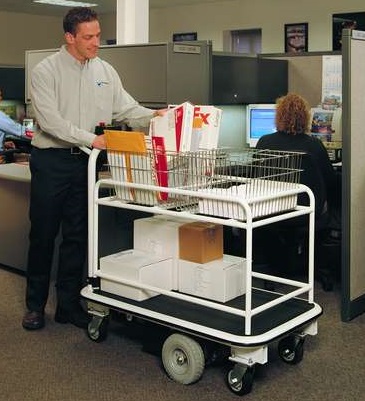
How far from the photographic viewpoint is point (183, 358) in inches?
87.3

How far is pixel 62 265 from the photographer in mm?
2721

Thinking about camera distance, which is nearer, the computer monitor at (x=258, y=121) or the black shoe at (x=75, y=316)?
the black shoe at (x=75, y=316)

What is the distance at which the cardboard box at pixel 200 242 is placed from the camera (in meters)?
2.32

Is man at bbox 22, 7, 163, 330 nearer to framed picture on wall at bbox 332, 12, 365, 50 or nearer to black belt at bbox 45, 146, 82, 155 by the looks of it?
black belt at bbox 45, 146, 82, 155

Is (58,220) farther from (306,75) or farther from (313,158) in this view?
(306,75)

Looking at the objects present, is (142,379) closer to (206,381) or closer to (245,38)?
(206,381)

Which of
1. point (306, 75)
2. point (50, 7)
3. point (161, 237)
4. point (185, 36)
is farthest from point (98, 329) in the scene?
point (50, 7)

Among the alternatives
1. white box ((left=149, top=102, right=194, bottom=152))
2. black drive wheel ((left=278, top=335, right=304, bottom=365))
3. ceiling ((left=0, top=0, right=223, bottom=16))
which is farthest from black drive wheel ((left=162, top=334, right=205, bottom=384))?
ceiling ((left=0, top=0, right=223, bottom=16))

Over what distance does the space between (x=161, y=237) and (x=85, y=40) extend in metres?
0.81

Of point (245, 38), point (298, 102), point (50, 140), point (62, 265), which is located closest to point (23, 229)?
point (62, 265)

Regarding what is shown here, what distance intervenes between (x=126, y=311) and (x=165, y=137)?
2.11ft

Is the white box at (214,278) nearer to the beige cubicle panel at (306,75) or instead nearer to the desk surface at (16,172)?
the desk surface at (16,172)

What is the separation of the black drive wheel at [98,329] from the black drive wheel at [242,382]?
628 mm

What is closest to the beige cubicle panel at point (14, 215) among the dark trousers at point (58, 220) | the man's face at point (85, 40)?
the dark trousers at point (58, 220)
